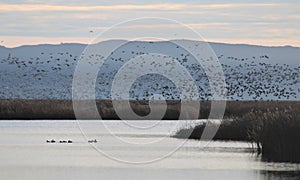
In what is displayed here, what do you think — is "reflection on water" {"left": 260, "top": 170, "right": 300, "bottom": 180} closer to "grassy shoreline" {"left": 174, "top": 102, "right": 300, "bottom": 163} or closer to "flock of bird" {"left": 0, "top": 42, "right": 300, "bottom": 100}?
"grassy shoreline" {"left": 174, "top": 102, "right": 300, "bottom": 163}

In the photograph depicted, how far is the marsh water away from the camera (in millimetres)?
28953

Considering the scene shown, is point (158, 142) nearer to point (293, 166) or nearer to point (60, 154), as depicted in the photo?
point (60, 154)

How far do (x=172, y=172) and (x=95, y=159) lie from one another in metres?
4.47

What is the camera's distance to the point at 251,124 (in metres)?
37.1

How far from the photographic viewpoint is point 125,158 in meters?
34.2

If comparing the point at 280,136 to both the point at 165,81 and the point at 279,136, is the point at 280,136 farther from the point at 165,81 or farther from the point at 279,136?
the point at 165,81

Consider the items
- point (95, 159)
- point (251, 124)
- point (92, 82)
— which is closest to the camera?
point (95, 159)

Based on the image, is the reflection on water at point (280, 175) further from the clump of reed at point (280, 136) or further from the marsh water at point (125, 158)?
the clump of reed at point (280, 136)

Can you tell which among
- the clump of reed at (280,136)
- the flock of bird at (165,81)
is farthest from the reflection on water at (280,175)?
the flock of bird at (165,81)

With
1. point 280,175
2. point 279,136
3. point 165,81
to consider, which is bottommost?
point 280,175

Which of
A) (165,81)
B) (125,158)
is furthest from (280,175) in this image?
(165,81)

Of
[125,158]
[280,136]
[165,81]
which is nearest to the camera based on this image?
[280,136]

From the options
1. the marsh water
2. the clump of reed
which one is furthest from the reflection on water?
the clump of reed

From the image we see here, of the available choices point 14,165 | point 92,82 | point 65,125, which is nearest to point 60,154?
point 14,165
